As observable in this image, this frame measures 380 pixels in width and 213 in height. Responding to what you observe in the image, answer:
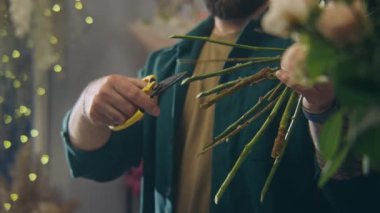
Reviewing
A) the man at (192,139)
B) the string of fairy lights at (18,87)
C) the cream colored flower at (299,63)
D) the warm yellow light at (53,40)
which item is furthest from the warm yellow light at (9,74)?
the cream colored flower at (299,63)

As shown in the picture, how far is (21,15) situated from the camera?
1.51 meters

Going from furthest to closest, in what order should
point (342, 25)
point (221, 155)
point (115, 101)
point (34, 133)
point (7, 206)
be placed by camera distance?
point (34, 133) → point (7, 206) → point (221, 155) → point (115, 101) → point (342, 25)

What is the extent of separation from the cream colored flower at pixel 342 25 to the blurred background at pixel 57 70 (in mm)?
1194

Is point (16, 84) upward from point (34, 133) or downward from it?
upward

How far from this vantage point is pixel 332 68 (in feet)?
1.07

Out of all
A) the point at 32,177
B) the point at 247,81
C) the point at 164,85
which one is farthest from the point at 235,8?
the point at 32,177

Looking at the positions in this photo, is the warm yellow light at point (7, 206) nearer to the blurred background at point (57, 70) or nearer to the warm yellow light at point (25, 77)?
the blurred background at point (57, 70)

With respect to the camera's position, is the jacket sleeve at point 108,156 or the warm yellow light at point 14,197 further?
the warm yellow light at point 14,197

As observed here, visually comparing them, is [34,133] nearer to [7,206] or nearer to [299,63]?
[7,206]

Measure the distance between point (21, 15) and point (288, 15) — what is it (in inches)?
50.1

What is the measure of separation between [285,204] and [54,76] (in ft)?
3.13

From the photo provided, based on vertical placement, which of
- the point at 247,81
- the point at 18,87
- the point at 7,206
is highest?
the point at 247,81

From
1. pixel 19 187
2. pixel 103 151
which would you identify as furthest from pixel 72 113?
pixel 19 187

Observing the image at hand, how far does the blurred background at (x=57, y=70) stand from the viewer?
60.1 inches
